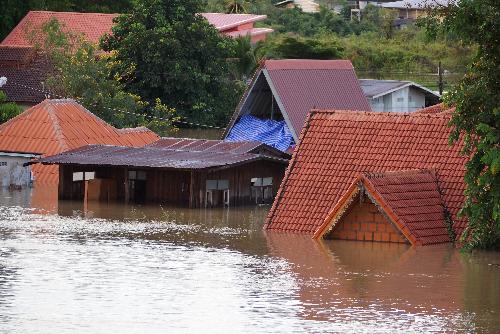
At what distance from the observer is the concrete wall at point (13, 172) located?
4534 cm

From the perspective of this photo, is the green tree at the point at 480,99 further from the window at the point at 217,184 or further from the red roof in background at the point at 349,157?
the window at the point at 217,184

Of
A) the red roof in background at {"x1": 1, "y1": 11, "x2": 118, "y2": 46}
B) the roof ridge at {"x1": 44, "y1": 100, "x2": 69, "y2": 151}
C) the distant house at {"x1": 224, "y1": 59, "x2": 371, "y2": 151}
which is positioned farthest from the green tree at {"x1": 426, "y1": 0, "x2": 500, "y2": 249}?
the red roof in background at {"x1": 1, "y1": 11, "x2": 118, "y2": 46}

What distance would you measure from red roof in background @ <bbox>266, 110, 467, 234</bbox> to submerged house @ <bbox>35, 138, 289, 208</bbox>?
471 centimetres

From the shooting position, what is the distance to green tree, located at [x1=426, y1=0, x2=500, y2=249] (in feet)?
93.9

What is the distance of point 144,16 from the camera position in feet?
185

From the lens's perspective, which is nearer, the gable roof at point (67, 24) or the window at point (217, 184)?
the window at point (217, 184)

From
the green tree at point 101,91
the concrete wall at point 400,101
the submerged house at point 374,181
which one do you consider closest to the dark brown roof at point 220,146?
the submerged house at point 374,181

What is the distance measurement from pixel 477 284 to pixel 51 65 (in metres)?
33.4

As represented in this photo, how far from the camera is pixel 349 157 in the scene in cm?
3475

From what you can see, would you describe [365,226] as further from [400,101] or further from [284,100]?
[400,101]

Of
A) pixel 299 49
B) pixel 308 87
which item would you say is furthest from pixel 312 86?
pixel 299 49

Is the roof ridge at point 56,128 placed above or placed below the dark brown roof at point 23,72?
below

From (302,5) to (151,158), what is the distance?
67.4 meters

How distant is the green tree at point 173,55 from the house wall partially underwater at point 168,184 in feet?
46.4
